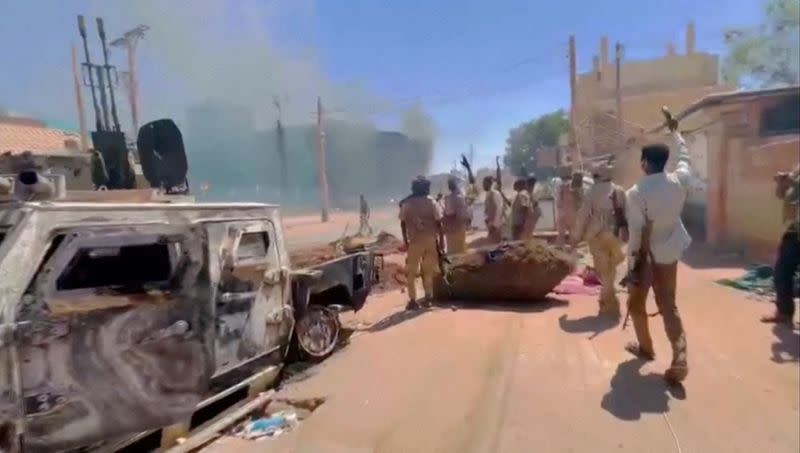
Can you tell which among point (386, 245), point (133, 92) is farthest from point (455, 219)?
point (133, 92)

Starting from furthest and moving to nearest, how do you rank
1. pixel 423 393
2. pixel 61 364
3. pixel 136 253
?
pixel 423 393, pixel 136 253, pixel 61 364

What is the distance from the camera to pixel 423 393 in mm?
4180

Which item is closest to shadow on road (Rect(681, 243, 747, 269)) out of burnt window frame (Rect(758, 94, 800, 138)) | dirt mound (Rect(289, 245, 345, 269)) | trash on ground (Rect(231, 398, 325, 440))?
burnt window frame (Rect(758, 94, 800, 138))

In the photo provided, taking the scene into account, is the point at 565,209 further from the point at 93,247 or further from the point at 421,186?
the point at 93,247

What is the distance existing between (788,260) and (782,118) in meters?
6.53

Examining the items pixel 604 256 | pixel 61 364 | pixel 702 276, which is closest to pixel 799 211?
pixel 604 256

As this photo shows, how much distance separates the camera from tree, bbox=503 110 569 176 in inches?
2295

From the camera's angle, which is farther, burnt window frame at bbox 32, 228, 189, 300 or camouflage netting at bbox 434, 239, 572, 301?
camouflage netting at bbox 434, 239, 572, 301

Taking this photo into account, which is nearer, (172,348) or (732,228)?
(172,348)

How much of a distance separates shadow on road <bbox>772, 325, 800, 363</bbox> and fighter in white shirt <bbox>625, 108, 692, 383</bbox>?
1.39m

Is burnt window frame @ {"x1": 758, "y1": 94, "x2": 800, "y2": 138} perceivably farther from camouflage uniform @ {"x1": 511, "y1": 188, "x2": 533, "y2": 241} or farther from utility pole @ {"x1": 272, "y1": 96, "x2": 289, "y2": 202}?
utility pole @ {"x1": 272, "y1": 96, "x2": 289, "y2": 202}

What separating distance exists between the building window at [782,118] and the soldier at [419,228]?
7.80 metres

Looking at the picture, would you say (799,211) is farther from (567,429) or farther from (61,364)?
(61,364)

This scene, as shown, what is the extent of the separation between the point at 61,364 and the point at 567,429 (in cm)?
297
